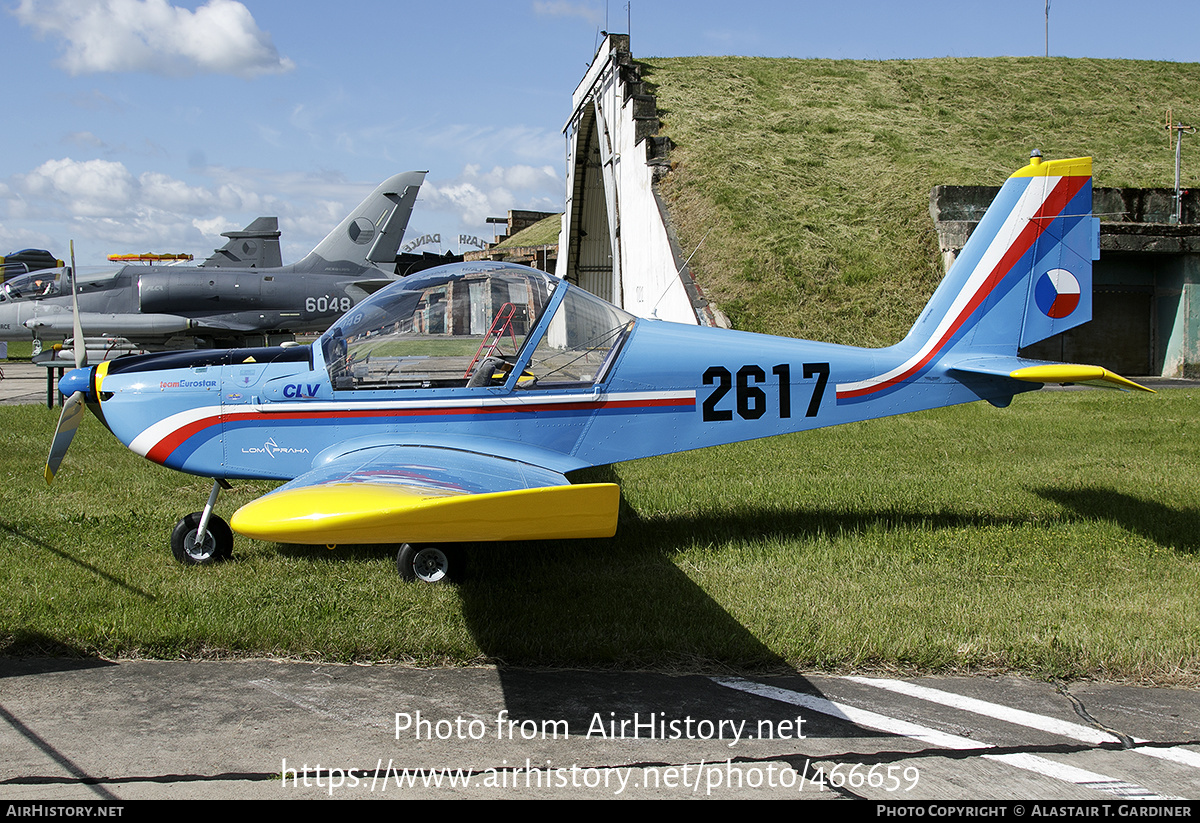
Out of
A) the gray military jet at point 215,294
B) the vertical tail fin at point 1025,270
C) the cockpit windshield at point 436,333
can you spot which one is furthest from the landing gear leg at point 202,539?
the gray military jet at point 215,294

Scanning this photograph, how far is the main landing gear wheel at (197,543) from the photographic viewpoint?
5.45 m

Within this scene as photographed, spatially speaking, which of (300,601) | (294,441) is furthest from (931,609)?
(294,441)

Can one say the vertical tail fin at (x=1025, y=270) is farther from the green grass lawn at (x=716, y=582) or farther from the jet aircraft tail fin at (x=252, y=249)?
the jet aircraft tail fin at (x=252, y=249)

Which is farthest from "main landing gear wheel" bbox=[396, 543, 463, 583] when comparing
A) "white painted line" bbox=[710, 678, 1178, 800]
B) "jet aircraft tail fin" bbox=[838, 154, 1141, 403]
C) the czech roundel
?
the czech roundel

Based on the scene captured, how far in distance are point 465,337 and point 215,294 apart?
833 inches

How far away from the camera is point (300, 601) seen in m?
4.70

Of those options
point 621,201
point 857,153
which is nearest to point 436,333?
point 621,201

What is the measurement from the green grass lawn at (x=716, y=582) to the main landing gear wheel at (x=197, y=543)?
130mm

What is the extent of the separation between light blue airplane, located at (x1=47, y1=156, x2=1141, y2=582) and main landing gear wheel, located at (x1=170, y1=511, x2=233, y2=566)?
12 mm

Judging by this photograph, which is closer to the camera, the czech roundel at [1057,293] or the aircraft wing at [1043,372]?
the aircraft wing at [1043,372]

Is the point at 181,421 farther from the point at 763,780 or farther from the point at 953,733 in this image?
the point at 953,733

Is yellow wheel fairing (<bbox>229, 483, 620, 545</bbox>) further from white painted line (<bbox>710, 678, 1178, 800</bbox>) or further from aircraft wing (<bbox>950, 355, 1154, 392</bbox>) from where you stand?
aircraft wing (<bbox>950, 355, 1154, 392</bbox>)

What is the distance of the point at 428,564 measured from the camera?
5.14m

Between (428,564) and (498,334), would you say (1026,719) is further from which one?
(498,334)
